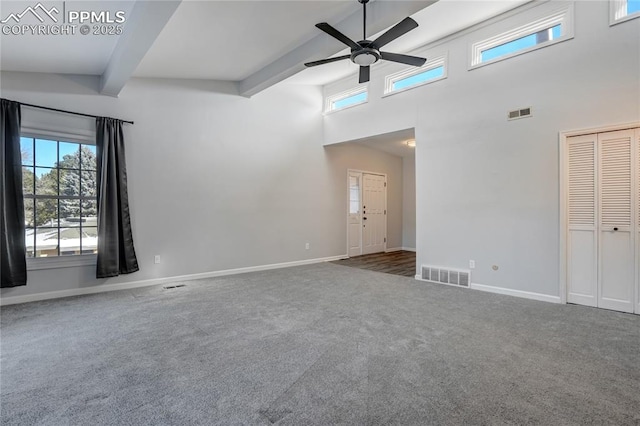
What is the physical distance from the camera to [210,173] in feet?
17.4

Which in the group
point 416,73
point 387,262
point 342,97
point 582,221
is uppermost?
point 342,97

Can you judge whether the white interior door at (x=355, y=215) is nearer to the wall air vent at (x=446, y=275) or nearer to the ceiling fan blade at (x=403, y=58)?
the wall air vent at (x=446, y=275)

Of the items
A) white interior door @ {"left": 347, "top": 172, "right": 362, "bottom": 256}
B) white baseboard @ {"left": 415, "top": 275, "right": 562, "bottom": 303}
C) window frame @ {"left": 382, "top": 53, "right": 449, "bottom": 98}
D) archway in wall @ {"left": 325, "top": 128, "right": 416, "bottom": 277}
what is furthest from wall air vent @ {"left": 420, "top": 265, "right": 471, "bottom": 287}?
window frame @ {"left": 382, "top": 53, "right": 449, "bottom": 98}

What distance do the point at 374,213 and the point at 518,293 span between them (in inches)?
169

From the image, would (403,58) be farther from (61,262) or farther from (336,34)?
(61,262)

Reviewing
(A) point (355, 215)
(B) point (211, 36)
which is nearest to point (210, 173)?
(B) point (211, 36)

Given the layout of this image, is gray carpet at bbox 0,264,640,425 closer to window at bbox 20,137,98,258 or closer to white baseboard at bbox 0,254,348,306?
white baseboard at bbox 0,254,348,306

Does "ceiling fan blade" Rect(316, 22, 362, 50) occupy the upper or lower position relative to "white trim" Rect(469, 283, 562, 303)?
upper

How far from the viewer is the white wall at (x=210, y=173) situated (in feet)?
13.9

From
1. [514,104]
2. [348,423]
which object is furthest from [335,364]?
[514,104]

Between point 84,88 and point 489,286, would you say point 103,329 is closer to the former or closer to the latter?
point 84,88

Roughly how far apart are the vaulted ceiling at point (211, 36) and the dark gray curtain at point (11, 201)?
63 centimetres

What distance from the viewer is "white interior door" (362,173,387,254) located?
25.6ft

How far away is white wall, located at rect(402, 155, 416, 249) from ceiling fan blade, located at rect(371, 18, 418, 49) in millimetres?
6083
